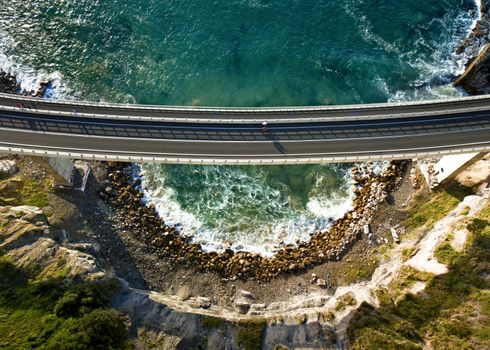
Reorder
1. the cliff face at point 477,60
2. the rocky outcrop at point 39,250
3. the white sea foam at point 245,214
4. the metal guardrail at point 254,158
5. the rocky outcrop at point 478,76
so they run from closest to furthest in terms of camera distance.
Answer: the rocky outcrop at point 39,250
the metal guardrail at point 254,158
the white sea foam at point 245,214
the rocky outcrop at point 478,76
the cliff face at point 477,60

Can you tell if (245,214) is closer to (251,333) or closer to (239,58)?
(251,333)

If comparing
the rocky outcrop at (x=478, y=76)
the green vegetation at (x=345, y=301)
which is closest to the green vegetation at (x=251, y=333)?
the green vegetation at (x=345, y=301)

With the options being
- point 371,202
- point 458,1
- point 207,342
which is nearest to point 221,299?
point 207,342

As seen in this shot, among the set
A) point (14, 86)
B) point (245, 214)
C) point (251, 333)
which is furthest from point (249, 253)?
point (14, 86)

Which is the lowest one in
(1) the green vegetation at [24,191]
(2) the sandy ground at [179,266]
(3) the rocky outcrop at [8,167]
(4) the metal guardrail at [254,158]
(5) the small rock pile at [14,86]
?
(2) the sandy ground at [179,266]

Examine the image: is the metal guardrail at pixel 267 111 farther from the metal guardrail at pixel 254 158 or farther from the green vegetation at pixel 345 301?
the green vegetation at pixel 345 301

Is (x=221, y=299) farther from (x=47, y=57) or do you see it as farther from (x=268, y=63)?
(x=47, y=57)
